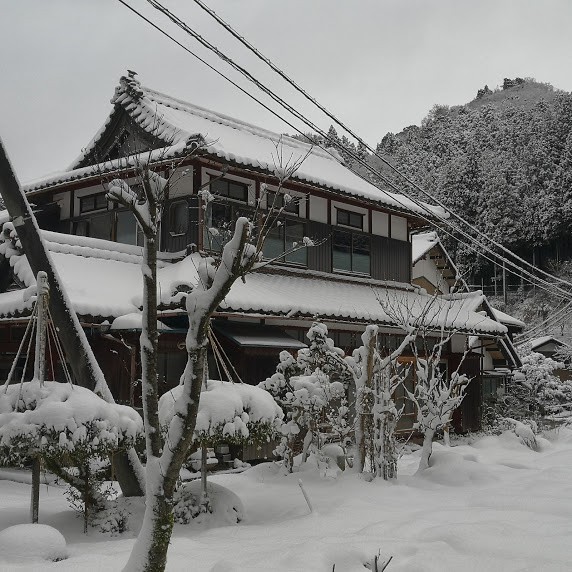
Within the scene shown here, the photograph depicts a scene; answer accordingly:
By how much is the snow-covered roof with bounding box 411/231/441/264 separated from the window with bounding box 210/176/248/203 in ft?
32.3

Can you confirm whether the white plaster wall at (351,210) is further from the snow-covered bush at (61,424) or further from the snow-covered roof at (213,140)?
the snow-covered bush at (61,424)

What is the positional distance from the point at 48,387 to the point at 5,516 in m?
1.91

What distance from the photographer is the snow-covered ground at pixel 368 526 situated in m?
6.33

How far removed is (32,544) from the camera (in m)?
6.39

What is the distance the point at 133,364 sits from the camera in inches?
467

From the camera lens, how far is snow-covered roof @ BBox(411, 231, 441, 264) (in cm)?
2514

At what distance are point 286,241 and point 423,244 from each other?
10.9m

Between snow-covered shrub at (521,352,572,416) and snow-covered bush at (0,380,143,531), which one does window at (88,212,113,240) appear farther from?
snow-covered shrub at (521,352,572,416)

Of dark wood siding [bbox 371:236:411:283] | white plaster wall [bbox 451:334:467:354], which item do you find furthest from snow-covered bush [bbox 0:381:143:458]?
white plaster wall [bbox 451:334:467:354]

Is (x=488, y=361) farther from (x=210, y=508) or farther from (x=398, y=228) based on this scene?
(x=210, y=508)

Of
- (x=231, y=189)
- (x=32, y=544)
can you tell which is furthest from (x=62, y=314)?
(x=231, y=189)

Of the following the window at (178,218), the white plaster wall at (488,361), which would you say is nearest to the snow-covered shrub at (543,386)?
the white plaster wall at (488,361)

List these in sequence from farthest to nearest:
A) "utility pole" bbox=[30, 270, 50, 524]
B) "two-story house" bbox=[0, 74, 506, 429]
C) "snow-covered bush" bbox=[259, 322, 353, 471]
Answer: "two-story house" bbox=[0, 74, 506, 429]
"snow-covered bush" bbox=[259, 322, 353, 471]
"utility pole" bbox=[30, 270, 50, 524]

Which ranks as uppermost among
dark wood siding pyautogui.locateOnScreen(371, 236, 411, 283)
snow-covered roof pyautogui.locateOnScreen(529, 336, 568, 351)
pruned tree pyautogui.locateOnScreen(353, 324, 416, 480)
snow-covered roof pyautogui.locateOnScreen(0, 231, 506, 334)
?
dark wood siding pyautogui.locateOnScreen(371, 236, 411, 283)
